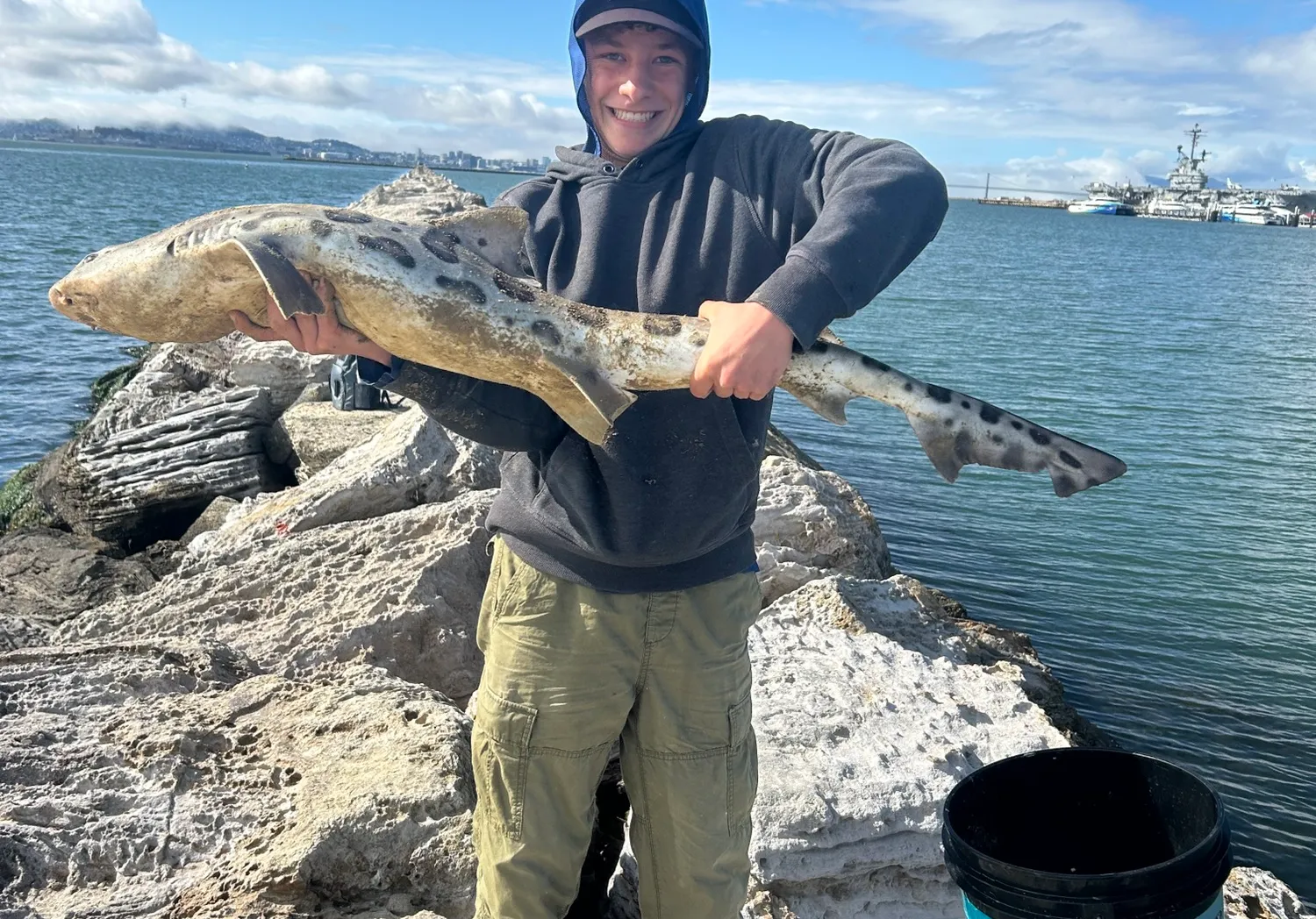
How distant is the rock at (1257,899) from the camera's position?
13.4ft

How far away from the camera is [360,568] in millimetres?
5895

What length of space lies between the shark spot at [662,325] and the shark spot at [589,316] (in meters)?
0.13

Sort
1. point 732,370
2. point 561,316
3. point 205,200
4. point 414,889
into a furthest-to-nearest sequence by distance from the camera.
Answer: point 205,200 → point 414,889 → point 561,316 → point 732,370

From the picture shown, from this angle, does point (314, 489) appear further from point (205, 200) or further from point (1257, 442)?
point (205, 200)

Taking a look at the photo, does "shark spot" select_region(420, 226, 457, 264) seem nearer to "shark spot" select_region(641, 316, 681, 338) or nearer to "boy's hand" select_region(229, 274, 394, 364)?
"boy's hand" select_region(229, 274, 394, 364)

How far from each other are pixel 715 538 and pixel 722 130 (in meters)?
1.32

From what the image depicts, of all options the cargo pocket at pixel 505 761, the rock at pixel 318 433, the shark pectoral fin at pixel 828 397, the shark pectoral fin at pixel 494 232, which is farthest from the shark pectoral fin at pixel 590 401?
the rock at pixel 318 433

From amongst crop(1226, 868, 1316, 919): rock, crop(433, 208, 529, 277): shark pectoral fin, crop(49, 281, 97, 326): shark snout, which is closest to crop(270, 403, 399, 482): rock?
crop(49, 281, 97, 326): shark snout

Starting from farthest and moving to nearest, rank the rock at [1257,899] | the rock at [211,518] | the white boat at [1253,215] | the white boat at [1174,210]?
the white boat at [1174,210]
the white boat at [1253,215]
the rock at [211,518]
the rock at [1257,899]

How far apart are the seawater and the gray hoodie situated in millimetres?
5692

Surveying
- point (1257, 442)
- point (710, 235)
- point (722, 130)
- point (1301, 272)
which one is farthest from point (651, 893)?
point (1301, 272)

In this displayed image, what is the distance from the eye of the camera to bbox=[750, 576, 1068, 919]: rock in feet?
12.9

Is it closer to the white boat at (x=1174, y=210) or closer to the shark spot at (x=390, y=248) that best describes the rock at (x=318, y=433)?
the shark spot at (x=390, y=248)

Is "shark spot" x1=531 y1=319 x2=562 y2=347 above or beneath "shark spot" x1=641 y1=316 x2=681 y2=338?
beneath
